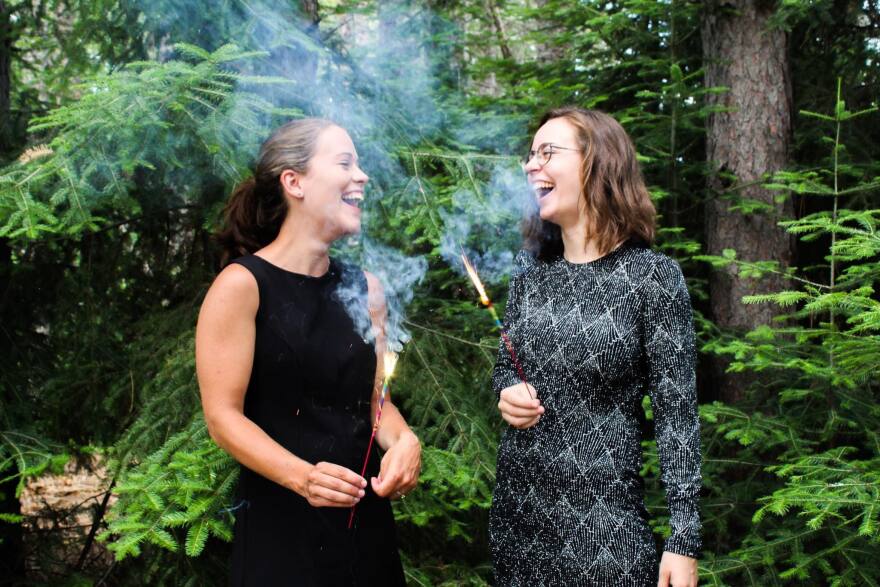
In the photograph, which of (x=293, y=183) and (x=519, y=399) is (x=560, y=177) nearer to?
(x=519, y=399)

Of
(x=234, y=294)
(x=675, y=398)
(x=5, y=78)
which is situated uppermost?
(x=5, y=78)

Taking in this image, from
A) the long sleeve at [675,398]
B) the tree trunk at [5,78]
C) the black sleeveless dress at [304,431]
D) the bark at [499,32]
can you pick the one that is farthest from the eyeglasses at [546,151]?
the bark at [499,32]

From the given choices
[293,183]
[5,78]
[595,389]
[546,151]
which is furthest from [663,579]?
[5,78]

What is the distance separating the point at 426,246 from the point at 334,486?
10.3 ft

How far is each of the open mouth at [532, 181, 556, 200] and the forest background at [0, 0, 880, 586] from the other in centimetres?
85

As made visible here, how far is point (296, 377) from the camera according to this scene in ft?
7.33

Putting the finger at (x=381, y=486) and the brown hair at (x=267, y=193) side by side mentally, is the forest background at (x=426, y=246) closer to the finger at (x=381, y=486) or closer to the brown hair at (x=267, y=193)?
the brown hair at (x=267, y=193)

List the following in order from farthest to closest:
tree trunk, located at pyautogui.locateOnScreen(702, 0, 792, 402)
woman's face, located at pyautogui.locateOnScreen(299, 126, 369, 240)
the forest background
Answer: tree trunk, located at pyautogui.locateOnScreen(702, 0, 792, 402), the forest background, woman's face, located at pyautogui.locateOnScreen(299, 126, 369, 240)

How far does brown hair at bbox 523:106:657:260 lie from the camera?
2320mm

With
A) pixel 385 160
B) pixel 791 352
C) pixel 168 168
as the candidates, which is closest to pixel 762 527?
pixel 791 352

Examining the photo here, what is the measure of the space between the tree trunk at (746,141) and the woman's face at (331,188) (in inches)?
130

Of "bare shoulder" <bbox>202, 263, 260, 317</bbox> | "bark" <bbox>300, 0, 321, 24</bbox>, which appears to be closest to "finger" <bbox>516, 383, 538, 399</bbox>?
"bare shoulder" <bbox>202, 263, 260, 317</bbox>

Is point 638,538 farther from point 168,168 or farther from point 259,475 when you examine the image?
point 168,168

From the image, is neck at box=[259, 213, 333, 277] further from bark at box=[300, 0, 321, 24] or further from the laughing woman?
bark at box=[300, 0, 321, 24]
